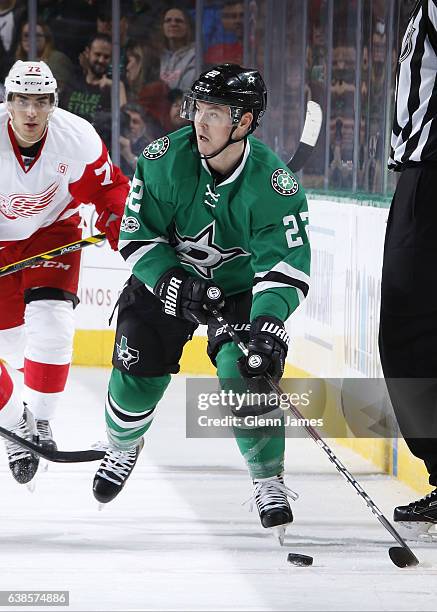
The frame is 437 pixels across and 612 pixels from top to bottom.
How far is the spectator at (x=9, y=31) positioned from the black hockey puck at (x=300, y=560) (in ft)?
14.6

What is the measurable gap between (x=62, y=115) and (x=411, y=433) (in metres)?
1.40

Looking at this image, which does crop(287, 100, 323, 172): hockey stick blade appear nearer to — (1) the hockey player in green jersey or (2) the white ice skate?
(1) the hockey player in green jersey

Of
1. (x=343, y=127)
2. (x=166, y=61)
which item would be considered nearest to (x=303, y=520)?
(x=343, y=127)

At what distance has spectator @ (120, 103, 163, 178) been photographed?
22.7ft

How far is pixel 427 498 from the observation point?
3145 mm

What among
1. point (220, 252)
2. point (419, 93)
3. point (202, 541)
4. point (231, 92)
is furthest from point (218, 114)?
point (202, 541)

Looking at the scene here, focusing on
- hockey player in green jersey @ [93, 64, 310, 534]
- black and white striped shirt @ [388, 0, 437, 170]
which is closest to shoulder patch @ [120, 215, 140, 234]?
hockey player in green jersey @ [93, 64, 310, 534]

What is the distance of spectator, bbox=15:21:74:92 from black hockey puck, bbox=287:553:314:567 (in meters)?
4.37

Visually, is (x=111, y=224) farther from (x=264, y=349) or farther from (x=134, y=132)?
→ (x=134, y=132)

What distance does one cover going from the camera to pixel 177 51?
22.7 feet

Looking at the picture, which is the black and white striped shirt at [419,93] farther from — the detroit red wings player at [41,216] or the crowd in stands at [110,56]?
the crowd in stands at [110,56]

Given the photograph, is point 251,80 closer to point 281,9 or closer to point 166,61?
point 281,9

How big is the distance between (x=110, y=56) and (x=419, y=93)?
415cm

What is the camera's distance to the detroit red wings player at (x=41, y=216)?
3.61 metres
